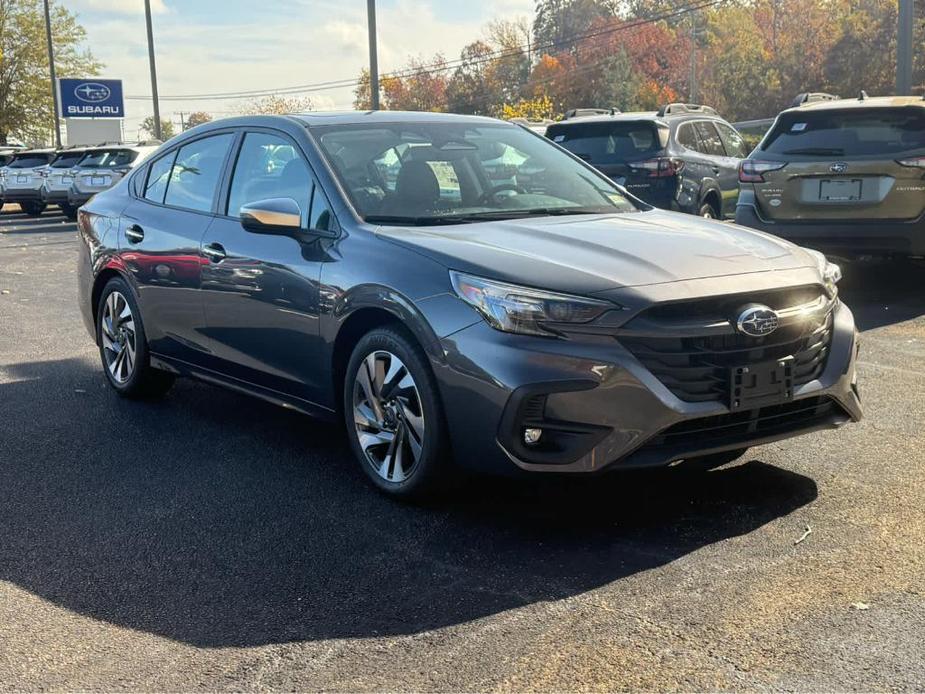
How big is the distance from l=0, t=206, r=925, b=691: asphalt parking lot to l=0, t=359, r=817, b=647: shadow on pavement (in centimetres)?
1

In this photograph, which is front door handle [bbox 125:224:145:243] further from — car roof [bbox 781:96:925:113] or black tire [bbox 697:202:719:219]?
black tire [bbox 697:202:719:219]

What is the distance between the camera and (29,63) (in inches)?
2704

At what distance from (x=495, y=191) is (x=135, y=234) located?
2258 mm

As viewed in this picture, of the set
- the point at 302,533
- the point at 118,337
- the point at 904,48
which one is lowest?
the point at 302,533

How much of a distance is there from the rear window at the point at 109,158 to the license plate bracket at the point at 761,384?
941 inches

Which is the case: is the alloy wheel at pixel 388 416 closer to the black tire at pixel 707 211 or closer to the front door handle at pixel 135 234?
the front door handle at pixel 135 234

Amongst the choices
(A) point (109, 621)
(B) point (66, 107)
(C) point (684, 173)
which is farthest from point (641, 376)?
(B) point (66, 107)

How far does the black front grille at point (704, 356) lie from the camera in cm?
404

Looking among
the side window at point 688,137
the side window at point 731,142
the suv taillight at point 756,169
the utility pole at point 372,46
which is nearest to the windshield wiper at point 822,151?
the suv taillight at point 756,169

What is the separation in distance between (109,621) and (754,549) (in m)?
2.21

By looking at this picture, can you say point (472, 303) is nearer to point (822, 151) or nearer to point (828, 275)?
point (828, 275)

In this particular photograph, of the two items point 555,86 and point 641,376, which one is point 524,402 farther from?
point 555,86

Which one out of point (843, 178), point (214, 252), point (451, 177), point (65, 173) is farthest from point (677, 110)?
point (65, 173)

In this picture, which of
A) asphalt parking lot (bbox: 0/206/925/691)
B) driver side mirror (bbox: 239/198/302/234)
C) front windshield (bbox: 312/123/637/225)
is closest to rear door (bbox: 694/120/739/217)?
asphalt parking lot (bbox: 0/206/925/691)
